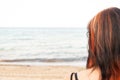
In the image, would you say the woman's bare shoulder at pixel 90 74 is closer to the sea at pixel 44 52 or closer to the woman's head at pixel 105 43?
the woman's head at pixel 105 43

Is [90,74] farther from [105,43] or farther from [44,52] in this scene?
[44,52]

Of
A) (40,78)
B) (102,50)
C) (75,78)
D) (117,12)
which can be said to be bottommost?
(40,78)

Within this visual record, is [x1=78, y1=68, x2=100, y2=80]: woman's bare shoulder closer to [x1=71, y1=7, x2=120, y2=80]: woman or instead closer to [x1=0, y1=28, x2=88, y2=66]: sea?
[x1=71, y1=7, x2=120, y2=80]: woman

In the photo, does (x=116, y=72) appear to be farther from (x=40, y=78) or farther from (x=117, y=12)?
(x=40, y=78)

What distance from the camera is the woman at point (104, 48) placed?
190 centimetres

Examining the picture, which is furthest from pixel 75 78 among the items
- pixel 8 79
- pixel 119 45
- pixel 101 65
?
pixel 8 79

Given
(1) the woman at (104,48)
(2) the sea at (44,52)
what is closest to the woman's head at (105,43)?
(1) the woman at (104,48)

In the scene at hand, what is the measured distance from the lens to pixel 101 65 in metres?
1.93

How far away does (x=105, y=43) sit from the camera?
1.90 meters

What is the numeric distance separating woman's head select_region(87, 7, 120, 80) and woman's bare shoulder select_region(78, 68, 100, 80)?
0.03 meters

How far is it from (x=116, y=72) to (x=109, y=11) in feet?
1.08

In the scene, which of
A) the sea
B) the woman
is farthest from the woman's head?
the sea

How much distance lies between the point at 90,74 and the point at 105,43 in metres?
0.19

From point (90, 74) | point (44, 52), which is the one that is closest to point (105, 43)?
point (90, 74)
